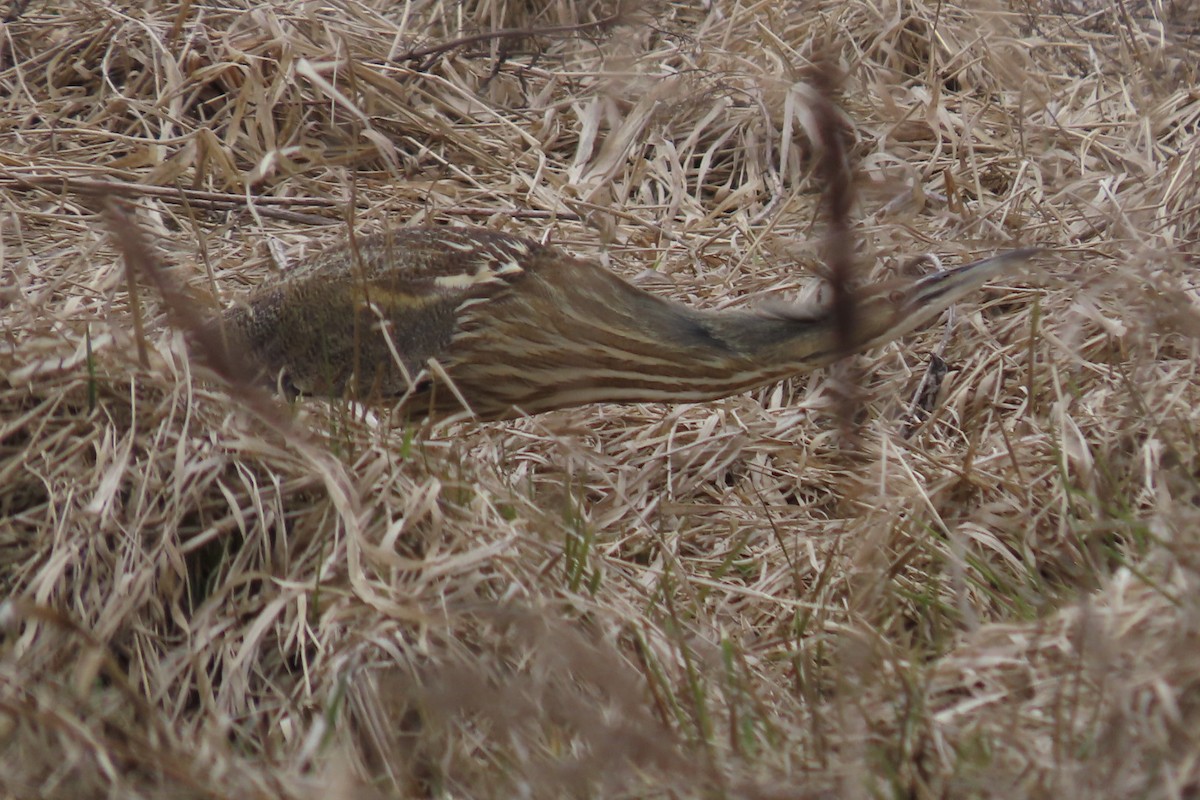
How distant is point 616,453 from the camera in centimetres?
271

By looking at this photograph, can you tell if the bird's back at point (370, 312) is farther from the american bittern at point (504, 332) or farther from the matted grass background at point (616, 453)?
the matted grass background at point (616, 453)

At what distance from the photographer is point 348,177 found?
10.5ft

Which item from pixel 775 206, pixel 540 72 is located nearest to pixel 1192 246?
pixel 775 206

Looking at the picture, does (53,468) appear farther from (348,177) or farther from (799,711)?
(348,177)

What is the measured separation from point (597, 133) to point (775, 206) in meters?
0.43

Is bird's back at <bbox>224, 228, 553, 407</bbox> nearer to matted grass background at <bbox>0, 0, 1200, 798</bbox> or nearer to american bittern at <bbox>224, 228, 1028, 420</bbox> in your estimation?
american bittern at <bbox>224, 228, 1028, 420</bbox>

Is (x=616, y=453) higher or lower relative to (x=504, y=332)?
lower

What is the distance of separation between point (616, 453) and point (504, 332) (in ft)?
1.25

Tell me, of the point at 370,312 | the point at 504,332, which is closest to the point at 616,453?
the point at 504,332

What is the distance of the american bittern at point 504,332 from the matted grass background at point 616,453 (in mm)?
98

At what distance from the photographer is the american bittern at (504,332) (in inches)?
93.4

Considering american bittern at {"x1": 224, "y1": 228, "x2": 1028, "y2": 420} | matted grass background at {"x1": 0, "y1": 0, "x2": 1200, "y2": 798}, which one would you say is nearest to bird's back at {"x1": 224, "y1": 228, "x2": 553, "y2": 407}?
american bittern at {"x1": 224, "y1": 228, "x2": 1028, "y2": 420}

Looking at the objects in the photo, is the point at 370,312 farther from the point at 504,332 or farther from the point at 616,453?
the point at 616,453

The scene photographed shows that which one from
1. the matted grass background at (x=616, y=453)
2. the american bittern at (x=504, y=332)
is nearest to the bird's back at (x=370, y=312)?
the american bittern at (x=504, y=332)
